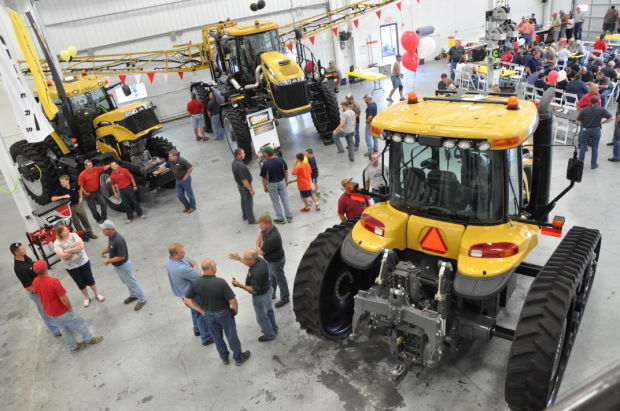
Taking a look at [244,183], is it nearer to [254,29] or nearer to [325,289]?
[325,289]

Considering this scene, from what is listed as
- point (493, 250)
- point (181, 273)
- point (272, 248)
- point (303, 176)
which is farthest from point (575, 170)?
point (303, 176)

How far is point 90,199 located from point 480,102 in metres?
7.20

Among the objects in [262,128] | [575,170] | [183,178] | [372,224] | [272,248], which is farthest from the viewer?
[262,128]

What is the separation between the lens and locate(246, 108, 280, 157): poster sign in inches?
425

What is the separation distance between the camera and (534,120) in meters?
4.23

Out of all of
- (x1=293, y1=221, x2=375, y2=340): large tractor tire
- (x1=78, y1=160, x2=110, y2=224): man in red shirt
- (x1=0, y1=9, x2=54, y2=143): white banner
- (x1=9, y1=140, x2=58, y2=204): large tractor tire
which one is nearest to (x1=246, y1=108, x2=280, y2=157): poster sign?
(x1=78, y1=160, x2=110, y2=224): man in red shirt

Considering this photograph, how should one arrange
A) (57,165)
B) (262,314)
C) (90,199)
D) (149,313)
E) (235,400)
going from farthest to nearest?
(57,165)
(90,199)
(149,313)
(262,314)
(235,400)

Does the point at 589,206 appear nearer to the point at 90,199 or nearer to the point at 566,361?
the point at 566,361

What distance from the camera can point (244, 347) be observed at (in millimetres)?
5523

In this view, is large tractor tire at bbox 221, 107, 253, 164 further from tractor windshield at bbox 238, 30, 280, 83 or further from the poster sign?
tractor windshield at bbox 238, 30, 280, 83

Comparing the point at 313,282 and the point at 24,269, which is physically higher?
the point at 24,269

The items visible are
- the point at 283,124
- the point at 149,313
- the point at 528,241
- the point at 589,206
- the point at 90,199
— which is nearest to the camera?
the point at 528,241

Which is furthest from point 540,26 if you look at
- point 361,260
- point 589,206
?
point 361,260

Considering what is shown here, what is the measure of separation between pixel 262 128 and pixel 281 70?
136 cm
